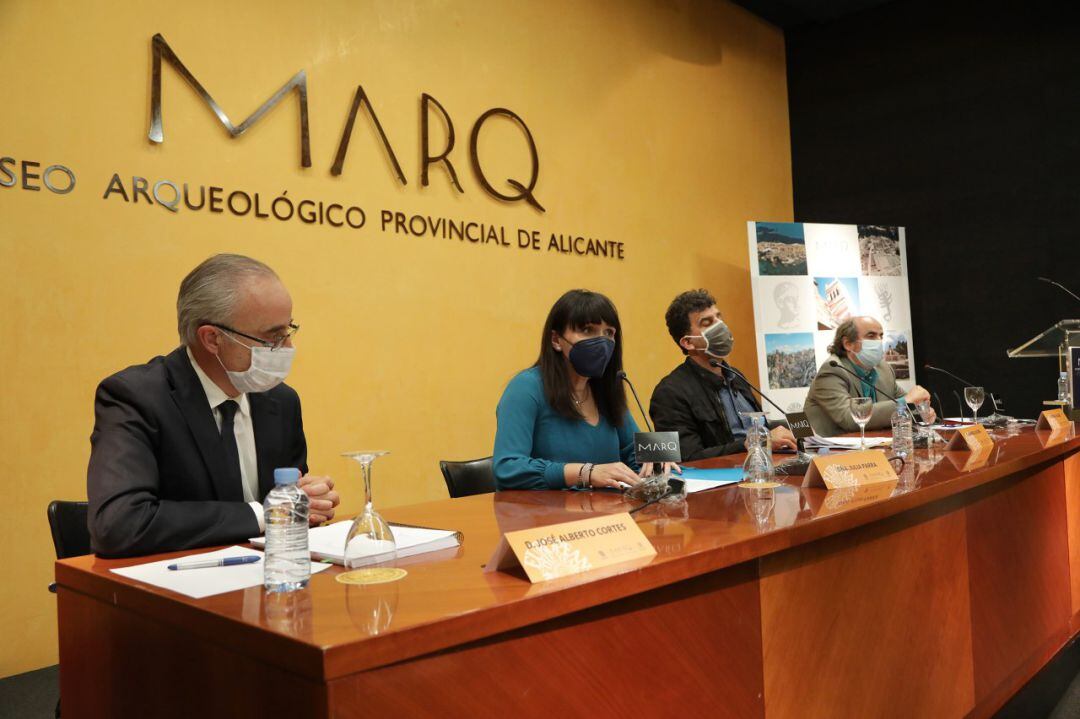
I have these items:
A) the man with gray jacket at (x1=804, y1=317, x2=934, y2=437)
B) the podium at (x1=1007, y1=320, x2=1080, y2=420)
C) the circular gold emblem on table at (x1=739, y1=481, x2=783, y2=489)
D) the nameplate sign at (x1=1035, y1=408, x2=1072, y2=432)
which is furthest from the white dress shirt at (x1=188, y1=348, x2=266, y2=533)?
the podium at (x1=1007, y1=320, x2=1080, y2=420)

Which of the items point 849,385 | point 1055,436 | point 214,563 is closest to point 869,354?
point 849,385

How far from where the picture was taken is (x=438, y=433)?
15.2 feet

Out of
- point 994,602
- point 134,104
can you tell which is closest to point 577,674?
point 994,602

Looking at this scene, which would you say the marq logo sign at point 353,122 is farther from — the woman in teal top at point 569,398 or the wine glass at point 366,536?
the wine glass at point 366,536

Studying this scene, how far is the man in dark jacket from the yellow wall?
1616 mm

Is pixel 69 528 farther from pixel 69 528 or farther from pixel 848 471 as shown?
pixel 848 471

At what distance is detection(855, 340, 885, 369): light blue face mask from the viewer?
15.0ft

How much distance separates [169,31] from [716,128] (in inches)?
172

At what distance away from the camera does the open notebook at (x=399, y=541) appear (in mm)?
1423

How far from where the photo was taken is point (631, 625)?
1305 millimetres

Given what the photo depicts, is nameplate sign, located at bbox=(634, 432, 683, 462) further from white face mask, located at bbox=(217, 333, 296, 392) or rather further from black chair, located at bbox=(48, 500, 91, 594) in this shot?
black chair, located at bbox=(48, 500, 91, 594)

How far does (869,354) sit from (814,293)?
74.7 inches

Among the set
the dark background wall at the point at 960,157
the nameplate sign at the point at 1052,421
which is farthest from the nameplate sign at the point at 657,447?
the dark background wall at the point at 960,157

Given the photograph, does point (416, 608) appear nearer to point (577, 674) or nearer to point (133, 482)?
point (577, 674)
